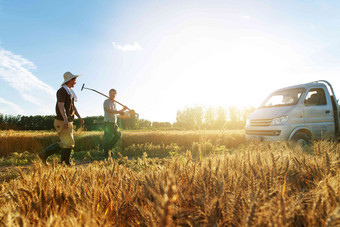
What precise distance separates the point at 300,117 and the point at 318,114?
0.88 meters

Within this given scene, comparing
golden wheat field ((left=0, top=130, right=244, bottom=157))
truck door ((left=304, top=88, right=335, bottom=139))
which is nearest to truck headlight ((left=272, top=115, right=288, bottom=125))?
truck door ((left=304, top=88, right=335, bottom=139))

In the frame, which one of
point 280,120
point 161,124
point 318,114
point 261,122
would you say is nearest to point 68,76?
point 261,122

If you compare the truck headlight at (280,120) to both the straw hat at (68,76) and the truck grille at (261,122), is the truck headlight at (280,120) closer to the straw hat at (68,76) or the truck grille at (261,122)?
the truck grille at (261,122)

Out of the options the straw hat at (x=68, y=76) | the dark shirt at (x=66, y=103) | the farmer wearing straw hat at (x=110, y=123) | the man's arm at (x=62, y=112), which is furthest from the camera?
the farmer wearing straw hat at (x=110, y=123)

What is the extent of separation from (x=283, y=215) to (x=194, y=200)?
74 cm

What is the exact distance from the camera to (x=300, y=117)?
21.2 ft

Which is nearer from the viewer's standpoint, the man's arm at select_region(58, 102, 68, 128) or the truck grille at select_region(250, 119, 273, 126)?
the man's arm at select_region(58, 102, 68, 128)

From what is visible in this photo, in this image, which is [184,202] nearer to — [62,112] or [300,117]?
[62,112]

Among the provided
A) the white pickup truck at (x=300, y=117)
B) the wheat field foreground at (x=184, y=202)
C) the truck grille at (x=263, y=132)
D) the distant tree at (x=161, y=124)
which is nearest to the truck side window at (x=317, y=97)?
the white pickup truck at (x=300, y=117)

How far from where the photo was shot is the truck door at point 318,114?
6.62 m

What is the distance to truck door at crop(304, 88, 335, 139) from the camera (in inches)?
261

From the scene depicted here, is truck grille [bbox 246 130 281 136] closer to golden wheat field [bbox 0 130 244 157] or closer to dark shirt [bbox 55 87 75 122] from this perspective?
golden wheat field [bbox 0 130 244 157]

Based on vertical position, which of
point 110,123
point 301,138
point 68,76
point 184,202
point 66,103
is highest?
point 68,76

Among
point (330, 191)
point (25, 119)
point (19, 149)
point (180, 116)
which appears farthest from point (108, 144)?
point (180, 116)
